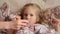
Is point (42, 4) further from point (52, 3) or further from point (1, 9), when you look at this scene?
point (1, 9)

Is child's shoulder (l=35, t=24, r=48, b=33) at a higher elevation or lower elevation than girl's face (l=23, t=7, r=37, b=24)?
lower

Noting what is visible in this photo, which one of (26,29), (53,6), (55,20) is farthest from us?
(53,6)

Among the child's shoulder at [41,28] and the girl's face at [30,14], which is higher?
the girl's face at [30,14]

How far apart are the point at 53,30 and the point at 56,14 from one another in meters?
0.21

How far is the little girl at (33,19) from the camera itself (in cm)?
126

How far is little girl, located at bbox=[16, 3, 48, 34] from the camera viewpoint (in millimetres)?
1263

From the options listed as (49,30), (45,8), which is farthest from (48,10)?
(49,30)

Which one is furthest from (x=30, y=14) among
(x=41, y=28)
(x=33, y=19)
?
(x=41, y=28)

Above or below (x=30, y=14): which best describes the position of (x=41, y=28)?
below

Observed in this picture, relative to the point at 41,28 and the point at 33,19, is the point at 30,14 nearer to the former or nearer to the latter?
the point at 33,19

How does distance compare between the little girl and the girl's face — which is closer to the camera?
the little girl

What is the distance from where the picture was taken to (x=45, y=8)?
1543 mm

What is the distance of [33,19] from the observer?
4.65ft

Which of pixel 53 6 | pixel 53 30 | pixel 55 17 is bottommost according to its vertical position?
pixel 53 30
